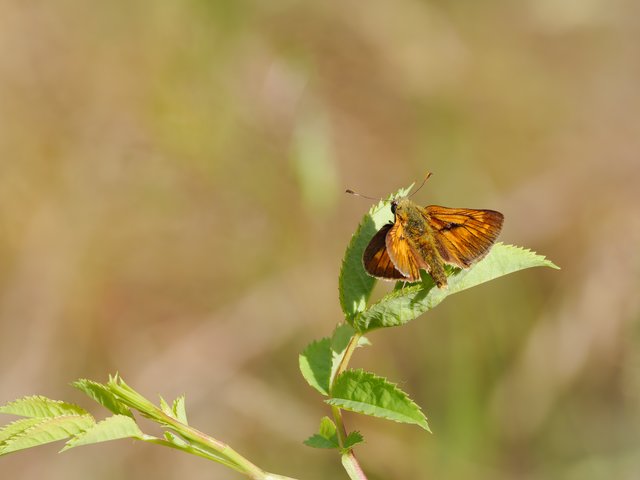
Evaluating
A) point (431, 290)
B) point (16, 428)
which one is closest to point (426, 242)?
point (431, 290)

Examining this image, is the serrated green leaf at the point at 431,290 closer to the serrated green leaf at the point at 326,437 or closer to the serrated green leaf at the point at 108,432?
the serrated green leaf at the point at 326,437

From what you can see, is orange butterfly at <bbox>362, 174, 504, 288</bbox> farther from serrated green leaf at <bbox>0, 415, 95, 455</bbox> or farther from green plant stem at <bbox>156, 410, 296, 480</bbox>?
serrated green leaf at <bbox>0, 415, 95, 455</bbox>

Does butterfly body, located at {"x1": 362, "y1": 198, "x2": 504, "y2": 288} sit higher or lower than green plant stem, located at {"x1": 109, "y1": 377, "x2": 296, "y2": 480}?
higher

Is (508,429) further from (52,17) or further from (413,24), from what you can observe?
(52,17)

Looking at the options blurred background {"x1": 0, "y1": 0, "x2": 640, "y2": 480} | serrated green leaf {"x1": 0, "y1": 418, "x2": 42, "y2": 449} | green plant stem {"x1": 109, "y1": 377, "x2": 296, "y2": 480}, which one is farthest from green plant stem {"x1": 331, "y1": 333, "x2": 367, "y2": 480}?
blurred background {"x1": 0, "y1": 0, "x2": 640, "y2": 480}

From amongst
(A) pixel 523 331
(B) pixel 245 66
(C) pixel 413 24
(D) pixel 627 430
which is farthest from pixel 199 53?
(D) pixel 627 430
